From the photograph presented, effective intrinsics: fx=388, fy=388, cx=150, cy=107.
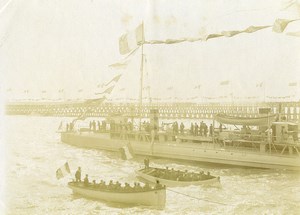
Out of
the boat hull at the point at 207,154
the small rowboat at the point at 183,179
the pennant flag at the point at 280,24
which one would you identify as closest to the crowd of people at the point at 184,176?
the small rowboat at the point at 183,179

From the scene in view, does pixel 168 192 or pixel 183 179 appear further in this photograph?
pixel 183 179

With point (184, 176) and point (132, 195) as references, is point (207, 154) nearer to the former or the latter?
point (184, 176)

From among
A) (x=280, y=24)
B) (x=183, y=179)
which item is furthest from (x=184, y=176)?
(x=280, y=24)

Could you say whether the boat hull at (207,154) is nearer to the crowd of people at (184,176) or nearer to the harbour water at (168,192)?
the harbour water at (168,192)

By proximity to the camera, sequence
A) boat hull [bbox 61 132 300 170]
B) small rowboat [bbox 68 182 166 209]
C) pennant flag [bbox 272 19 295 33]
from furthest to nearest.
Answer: boat hull [bbox 61 132 300 170], small rowboat [bbox 68 182 166 209], pennant flag [bbox 272 19 295 33]

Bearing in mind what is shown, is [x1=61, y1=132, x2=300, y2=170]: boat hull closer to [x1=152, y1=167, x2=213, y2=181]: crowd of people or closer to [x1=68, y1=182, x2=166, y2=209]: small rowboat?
[x1=152, y1=167, x2=213, y2=181]: crowd of people

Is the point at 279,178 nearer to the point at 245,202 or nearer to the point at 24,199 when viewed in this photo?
the point at 245,202

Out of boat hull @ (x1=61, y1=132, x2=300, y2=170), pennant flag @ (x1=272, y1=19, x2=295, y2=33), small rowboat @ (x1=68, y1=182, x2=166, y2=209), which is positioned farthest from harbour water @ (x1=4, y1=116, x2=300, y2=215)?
pennant flag @ (x1=272, y1=19, x2=295, y2=33)
